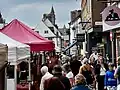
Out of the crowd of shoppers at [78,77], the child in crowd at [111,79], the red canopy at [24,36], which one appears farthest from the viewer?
the child in crowd at [111,79]

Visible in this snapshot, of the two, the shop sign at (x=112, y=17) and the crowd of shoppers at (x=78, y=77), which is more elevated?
the shop sign at (x=112, y=17)

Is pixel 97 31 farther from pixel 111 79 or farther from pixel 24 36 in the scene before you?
pixel 24 36

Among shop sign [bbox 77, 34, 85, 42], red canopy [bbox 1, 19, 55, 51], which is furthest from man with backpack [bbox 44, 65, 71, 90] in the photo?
shop sign [bbox 77, 34, 85, 42]

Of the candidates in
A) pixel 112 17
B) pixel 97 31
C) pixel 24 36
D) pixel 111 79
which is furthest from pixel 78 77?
pixel 97 31

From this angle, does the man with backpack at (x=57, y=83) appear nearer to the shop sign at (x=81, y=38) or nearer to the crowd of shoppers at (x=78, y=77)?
the crowd of shoppers at (x=78, y=77)

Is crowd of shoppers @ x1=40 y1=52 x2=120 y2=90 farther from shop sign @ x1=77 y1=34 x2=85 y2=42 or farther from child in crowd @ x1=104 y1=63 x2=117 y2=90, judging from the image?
shop sign @ x1=77 y1=34 x2=85 y2=42

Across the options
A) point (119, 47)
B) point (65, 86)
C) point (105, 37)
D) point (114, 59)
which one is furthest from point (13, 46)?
point (105, 37)

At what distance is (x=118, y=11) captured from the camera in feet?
68.8

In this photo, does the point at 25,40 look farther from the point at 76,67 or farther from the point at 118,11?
the point at 118,11

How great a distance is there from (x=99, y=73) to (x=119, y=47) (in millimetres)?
8876

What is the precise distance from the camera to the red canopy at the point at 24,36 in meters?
14.0

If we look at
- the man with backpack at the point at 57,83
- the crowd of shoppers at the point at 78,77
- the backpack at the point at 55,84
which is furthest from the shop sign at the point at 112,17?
the backpack at the point at 55,84

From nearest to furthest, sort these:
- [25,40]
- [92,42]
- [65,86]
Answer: [65,86], [25,40], [92,42]

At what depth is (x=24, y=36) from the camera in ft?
47.0
